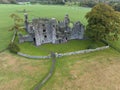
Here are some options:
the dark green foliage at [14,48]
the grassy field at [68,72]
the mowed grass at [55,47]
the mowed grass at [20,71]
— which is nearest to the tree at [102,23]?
the mowed grass at [55,47]

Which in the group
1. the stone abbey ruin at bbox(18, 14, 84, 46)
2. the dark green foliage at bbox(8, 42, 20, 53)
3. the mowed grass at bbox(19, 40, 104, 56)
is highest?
the stone abbey ruin at bbox(18, 14, 84, 46)

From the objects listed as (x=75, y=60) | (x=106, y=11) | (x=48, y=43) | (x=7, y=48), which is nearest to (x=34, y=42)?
(x=48, y=43)

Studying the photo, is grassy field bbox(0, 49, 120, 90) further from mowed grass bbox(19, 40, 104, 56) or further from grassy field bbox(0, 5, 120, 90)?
mowed grass bbox(19, 40, 104, 56)

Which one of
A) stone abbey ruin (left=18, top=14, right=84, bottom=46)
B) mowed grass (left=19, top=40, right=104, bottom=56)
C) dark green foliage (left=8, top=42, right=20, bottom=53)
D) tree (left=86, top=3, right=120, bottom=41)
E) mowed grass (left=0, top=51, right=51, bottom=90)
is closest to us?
mowed grass (left=0, top=51, right=51, bottom=90)

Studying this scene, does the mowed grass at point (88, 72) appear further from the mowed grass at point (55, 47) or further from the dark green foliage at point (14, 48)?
the dark green foliage at point (14, 48)

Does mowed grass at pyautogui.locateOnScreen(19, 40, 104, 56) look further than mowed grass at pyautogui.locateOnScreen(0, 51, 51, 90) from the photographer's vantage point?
Yes

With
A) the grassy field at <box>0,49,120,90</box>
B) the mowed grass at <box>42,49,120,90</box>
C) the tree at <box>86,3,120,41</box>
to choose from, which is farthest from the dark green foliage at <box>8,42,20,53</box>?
the tree at <box>86,3,120,41</box>

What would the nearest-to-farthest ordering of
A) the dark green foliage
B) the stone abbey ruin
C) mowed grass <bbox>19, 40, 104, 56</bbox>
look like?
the dark green foliage, mowed grass <bbox>19, 40, 104, 56</bbox>, the stone abbey ruin

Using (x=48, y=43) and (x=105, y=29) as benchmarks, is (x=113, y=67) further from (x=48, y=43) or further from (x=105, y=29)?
(x=48, y=43)
